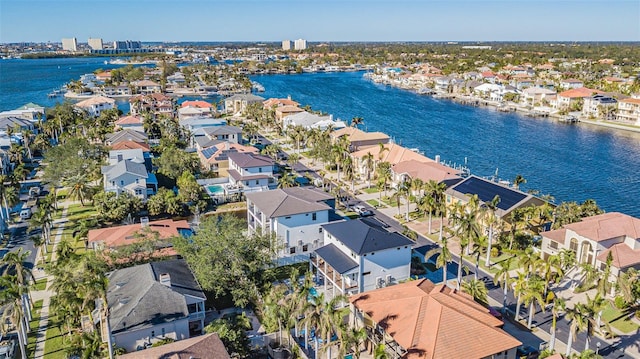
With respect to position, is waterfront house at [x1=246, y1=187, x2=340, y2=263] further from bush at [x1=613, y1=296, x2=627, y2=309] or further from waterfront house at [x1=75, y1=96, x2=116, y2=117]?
waterfront house at [x1=75, y1=96, x2=116, y2=117]

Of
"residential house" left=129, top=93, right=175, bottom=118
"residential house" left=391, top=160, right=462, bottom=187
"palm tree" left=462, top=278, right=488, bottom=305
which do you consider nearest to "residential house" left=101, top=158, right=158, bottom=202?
"residential house" left=391, top=160, right=462, bottom=187

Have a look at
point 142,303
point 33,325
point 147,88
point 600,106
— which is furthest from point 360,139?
point 147,88

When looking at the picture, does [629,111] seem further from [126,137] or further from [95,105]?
[95,105]

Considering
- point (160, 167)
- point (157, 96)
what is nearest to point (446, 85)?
point (157, 96)

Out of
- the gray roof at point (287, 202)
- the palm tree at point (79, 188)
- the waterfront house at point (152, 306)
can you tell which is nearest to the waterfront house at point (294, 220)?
the gray roof at point (287, 202)

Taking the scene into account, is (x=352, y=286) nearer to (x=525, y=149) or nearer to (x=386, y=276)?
(x=386, y=276)
